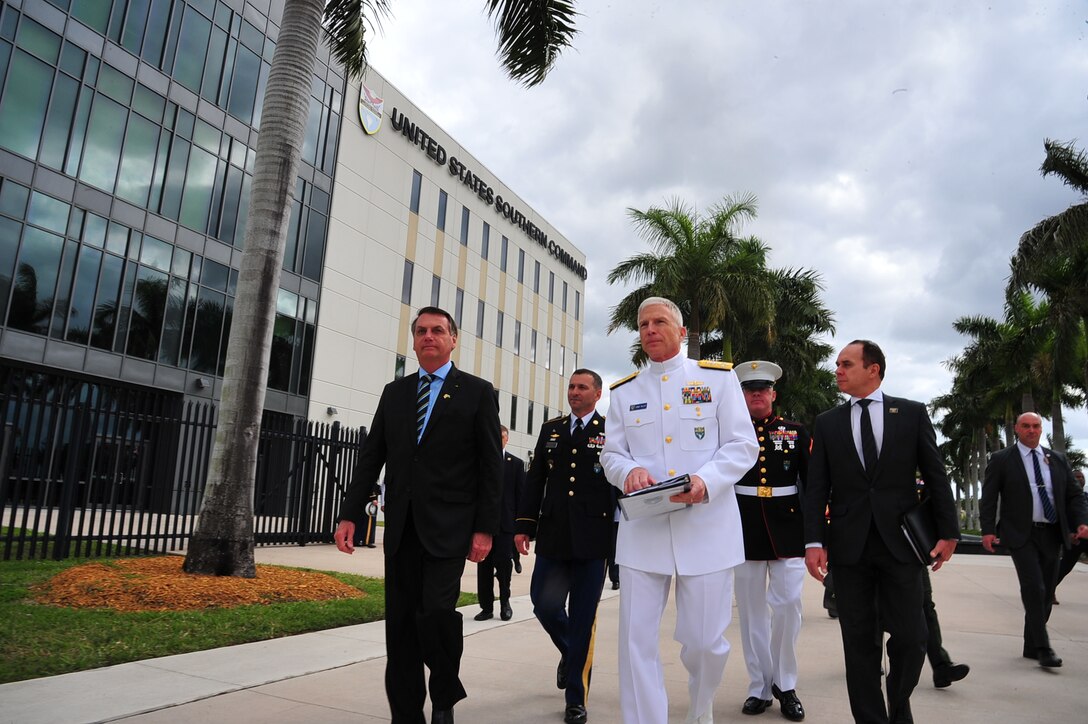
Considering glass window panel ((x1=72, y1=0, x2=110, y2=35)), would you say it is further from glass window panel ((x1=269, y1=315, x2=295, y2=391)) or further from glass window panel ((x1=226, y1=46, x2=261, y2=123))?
glass window panel ((x1=269, y1=315, x2=295, y2=391))

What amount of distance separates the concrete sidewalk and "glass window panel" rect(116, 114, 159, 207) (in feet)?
58.8

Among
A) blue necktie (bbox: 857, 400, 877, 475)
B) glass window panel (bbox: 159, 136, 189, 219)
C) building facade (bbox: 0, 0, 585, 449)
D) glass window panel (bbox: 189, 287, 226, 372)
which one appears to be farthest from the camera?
glass window panel (bbox: 189, 287, 226, 372)

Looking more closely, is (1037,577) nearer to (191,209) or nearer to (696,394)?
(696,394)

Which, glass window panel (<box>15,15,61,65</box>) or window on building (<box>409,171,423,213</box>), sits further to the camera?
window on building (<box>409,171,423,213</box>)

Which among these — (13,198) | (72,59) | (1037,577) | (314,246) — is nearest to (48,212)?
(13,198)

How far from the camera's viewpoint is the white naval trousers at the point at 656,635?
3244 mm

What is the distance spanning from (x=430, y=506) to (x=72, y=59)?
20712 millimetres

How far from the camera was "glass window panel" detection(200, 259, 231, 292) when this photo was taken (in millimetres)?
22234

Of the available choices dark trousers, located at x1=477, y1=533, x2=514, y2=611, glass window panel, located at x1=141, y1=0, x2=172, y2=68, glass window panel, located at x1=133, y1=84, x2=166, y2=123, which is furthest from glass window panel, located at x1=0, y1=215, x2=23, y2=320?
dark trousers, located at x1=477, y1=533, x2=514, y2=611

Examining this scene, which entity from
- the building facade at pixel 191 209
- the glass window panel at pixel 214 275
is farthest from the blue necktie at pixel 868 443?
the glass window panel at pixel 214 275

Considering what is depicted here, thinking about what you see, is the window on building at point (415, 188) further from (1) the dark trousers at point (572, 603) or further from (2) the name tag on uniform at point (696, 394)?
(2) the name tag on uniform at point (696, 394)

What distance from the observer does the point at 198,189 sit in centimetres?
2216

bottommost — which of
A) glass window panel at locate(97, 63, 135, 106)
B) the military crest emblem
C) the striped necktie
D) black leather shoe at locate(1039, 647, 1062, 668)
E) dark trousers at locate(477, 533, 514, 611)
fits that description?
black leather shoe at locate(1039, 647, 1062, 668)

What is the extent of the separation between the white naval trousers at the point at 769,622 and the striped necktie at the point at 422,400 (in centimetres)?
252
